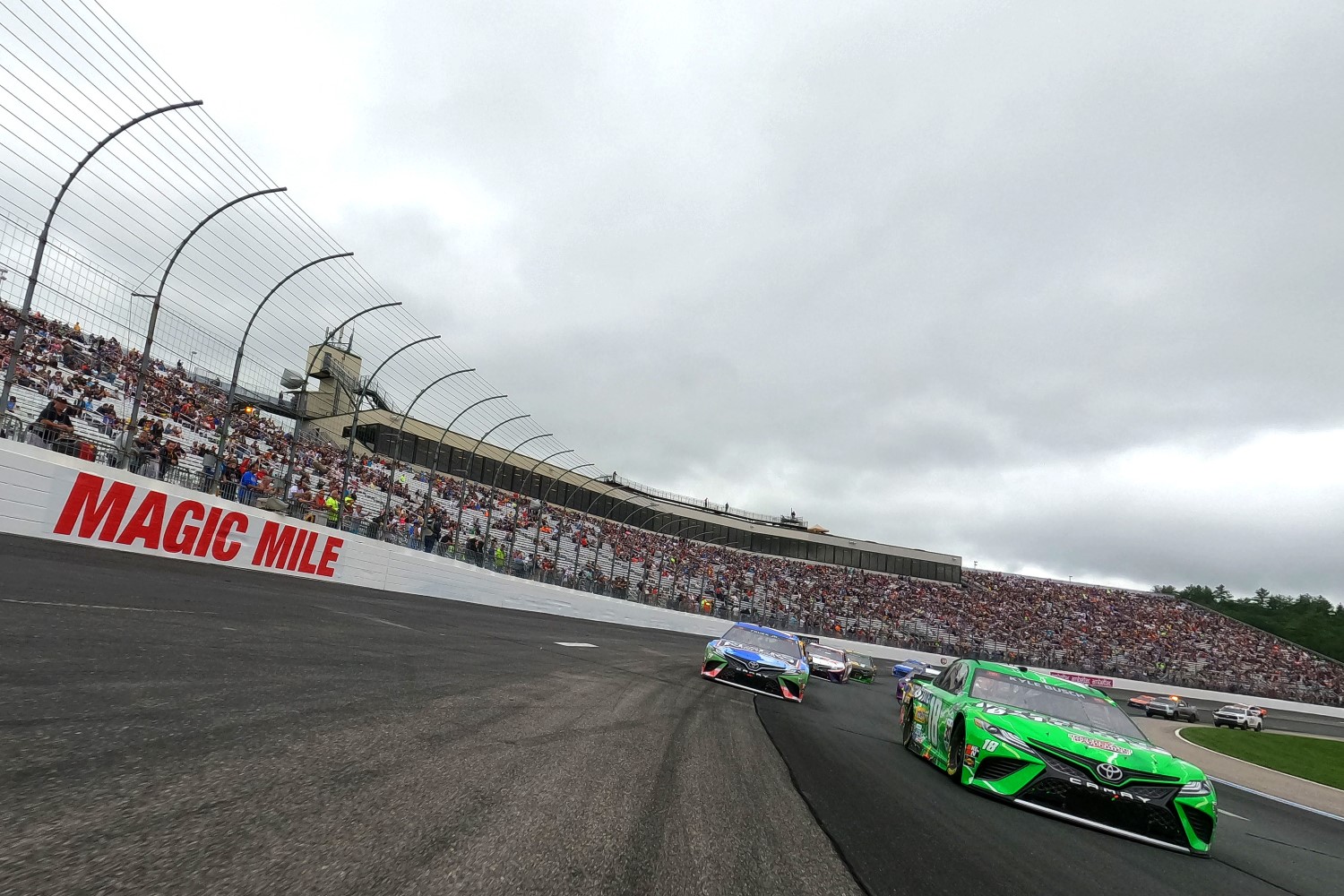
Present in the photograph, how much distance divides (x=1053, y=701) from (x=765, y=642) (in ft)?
24.3

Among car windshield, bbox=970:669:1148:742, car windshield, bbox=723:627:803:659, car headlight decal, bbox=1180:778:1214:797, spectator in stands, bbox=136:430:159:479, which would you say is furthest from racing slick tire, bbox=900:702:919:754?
spectator in stands, bbox=136:430:159:479

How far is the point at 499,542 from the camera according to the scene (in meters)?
35.0

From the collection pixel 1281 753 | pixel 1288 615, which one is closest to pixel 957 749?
pixel 1281 753

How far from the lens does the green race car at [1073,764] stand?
5863 mm

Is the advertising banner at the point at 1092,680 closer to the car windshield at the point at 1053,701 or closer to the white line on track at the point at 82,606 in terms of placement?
the car windshield at the point at 1053,701

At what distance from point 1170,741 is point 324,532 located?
940 inches

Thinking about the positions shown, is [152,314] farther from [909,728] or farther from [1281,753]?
[1281,753]

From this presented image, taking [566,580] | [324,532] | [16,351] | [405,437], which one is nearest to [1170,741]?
[566,580]

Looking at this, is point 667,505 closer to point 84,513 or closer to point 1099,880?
point 84,513

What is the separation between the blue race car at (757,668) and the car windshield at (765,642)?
0.02 meters

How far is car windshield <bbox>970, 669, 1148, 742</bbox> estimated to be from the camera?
23.1 feet

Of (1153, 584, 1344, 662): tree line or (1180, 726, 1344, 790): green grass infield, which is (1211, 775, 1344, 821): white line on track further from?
(1153, 584, 1344, 662): tree line

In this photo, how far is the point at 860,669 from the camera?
27.9 metres

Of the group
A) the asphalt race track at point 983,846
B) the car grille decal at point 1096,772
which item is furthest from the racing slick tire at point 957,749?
the car grille decal at point 1096,772
